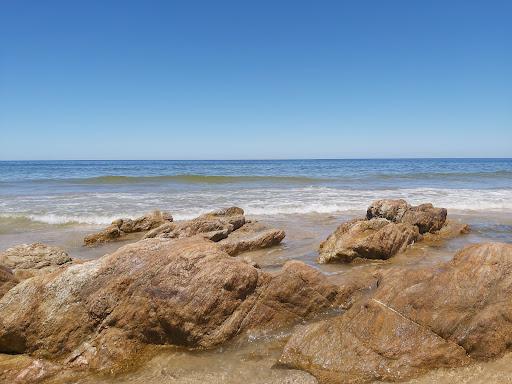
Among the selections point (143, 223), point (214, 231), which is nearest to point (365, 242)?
point (214, 231)

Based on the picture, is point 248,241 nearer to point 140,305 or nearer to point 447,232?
point 140,305

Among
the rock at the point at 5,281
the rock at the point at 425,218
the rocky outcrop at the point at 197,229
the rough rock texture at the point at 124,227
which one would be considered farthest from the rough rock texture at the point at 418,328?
the rough rock texture at the point at 124,227

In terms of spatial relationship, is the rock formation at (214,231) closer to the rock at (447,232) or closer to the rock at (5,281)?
the rock at (447,232)

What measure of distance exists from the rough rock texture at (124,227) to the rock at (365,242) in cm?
594

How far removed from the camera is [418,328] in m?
4.35

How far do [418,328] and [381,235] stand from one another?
14.9ft

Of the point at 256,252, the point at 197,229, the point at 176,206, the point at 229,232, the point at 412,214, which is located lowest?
the point at 176,206

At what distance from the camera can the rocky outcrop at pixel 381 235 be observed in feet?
27.5

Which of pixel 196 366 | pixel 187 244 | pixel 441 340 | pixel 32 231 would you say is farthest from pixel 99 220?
pixel 441 340

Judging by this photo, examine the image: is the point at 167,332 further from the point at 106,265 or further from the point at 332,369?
the point at 332,369

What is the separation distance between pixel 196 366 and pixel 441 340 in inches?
104

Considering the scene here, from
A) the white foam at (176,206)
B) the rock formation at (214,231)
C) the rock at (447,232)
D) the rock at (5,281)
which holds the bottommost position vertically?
the white foam at (176,206)

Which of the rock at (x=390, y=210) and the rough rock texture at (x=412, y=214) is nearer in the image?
the rough rock texture at (x=412, y=214)

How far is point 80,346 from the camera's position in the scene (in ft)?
14.6
